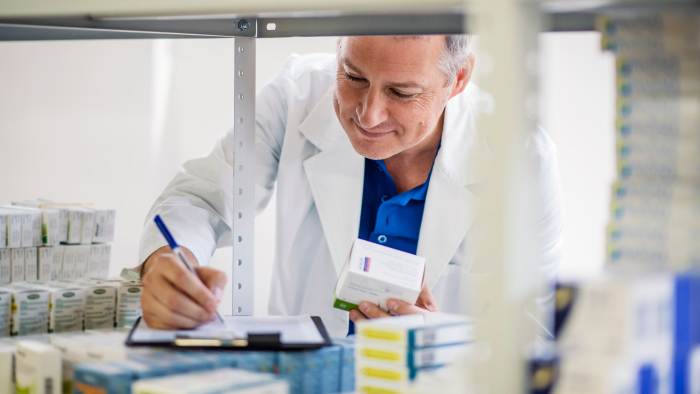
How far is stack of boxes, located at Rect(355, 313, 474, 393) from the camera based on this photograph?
2.81ft

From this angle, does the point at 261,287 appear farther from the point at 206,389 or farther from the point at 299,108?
the point at 206,389

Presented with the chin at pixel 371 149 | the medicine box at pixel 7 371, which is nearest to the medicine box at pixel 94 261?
the medicine box at pixel 7 371

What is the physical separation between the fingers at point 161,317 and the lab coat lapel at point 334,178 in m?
0.75

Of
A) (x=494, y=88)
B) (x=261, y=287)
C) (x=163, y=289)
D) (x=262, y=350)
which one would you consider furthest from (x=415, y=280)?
(x=261, y=287)

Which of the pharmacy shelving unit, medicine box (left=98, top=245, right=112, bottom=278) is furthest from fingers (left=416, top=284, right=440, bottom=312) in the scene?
medicine box (left=98, top=245, right=112, bottom=278)

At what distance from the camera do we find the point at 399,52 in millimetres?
1433

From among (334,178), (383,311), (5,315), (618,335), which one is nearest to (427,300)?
(383,311)

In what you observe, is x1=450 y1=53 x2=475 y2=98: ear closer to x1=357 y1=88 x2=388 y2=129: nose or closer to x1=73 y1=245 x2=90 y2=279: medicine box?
x1=357 y1=88 x2=388 y2=129: nose

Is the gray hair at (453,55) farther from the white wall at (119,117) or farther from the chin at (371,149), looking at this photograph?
the white wall at (119,117)

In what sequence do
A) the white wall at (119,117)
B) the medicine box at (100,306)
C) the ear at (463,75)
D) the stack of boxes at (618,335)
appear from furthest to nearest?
the white wall at (119,117) < the ear at (463,75) < the medicine box at (100,306) < the stack of boxes at (618,335)

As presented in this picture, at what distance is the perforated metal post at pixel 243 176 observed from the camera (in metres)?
1.42

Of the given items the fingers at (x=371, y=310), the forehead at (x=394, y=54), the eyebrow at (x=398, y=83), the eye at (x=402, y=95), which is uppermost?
the forehead at (x=394, y=54)

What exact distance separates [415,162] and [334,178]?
257 mm

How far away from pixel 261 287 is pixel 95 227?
3.08 m
